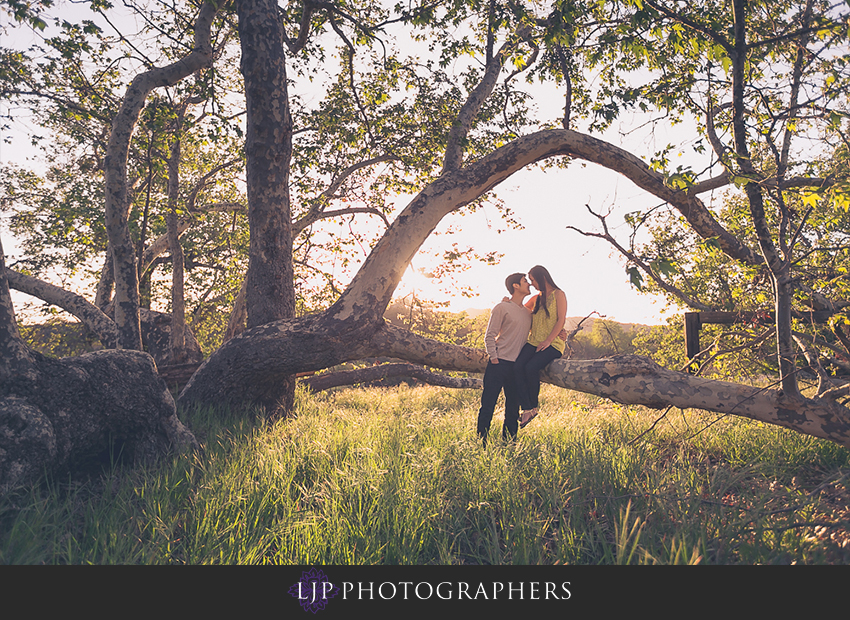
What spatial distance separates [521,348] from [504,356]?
0.26m

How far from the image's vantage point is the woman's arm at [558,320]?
494 centimetres

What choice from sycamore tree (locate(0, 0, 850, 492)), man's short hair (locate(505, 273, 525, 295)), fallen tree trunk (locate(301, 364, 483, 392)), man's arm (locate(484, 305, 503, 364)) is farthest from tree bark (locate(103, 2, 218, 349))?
man's short hair (locate(505, 273, 525, 295))

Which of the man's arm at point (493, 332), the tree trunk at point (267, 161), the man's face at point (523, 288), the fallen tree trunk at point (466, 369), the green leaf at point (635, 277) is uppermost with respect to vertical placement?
the tree trunk at point (267, 161)

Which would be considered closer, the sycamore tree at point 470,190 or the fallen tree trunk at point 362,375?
the sycamore tree at point 470,190

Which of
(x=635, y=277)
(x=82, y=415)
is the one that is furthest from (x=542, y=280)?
(x=82, y=415)

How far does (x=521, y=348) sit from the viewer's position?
5219 millimetres

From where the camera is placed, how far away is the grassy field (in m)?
2.32

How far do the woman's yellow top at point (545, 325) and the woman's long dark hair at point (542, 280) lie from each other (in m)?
0.05

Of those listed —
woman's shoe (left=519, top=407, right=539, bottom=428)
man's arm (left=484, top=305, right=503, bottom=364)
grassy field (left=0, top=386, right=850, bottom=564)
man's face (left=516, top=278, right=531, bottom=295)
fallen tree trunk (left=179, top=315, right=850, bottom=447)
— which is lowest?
grassy field (left=0, top=386, right=850, bottom=564)

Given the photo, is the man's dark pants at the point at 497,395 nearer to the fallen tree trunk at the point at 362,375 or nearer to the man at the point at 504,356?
the man at the point at 504,356

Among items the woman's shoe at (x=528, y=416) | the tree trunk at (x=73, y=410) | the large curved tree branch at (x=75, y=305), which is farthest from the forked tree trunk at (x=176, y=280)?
the woman's shoe at (x=528, y=416)

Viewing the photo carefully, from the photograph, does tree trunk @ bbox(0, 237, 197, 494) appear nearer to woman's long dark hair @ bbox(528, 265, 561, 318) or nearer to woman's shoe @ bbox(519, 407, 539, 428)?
woman's shoe @ bbox(519, 407, 539, 428)

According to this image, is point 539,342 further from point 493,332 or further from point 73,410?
point 73,410

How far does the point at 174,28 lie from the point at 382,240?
22.7 ft
